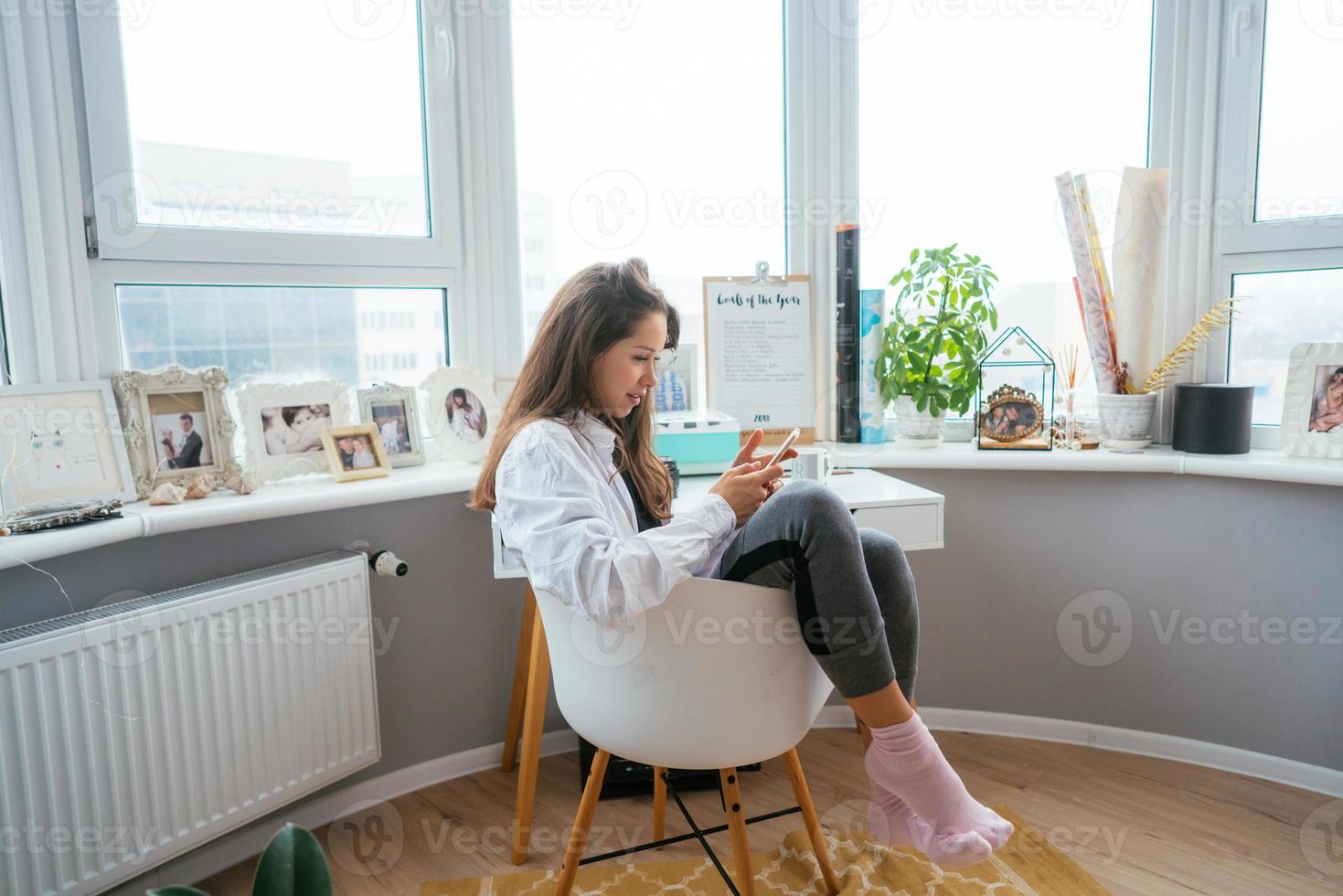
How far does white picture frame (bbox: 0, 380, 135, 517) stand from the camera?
59.2 inches

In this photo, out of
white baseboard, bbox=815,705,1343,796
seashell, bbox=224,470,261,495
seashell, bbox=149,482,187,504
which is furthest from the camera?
white baseboard, bbox=815,705,1343,796

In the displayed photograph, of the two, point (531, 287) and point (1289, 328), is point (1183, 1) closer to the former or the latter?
point (1289, 328)

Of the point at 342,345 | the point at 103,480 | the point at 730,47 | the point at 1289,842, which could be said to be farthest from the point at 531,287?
the point at 1289,842

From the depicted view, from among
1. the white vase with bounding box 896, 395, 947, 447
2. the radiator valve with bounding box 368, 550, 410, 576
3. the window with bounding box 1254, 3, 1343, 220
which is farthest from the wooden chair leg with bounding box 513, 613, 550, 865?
the window with bounding box 1254, 3, 1343, 220

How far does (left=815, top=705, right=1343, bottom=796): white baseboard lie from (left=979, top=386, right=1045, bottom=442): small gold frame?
2.29 ft

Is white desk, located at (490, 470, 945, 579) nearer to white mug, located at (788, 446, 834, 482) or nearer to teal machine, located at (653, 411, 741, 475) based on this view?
white mug, located at (788, 446, 834, 482)

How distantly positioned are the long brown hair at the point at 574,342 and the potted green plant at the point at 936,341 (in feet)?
3.07

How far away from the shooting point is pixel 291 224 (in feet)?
6.30

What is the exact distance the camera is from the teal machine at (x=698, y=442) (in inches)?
77.7

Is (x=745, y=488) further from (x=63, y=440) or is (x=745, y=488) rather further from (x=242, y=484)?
(x=63, y=440)

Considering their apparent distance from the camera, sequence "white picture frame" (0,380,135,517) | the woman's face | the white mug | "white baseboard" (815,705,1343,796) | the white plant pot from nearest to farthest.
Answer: the woman's face → "white picture frame" (0,380,135,517) → the white mug → "white baseboard" (815,705,1343,796) → the white plant pot

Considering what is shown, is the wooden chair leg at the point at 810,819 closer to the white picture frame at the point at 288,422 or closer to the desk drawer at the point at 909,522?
the desk drawer at the point at 909,522

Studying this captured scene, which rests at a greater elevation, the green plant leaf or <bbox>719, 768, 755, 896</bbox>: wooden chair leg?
the green plant leaf

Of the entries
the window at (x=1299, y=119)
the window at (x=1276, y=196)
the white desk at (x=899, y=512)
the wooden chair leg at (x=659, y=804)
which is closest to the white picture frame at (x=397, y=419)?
the white desk at (x=899, y=512)
